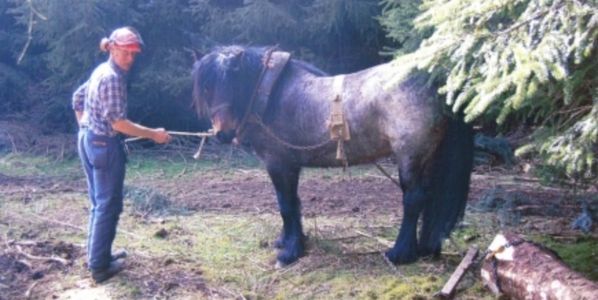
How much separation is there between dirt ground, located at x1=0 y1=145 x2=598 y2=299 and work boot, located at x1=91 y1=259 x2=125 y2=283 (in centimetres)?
7

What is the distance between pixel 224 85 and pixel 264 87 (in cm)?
32

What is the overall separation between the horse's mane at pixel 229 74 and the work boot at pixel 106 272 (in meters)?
1.39

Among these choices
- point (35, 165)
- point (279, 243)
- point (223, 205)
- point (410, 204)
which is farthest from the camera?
point (35, 165)

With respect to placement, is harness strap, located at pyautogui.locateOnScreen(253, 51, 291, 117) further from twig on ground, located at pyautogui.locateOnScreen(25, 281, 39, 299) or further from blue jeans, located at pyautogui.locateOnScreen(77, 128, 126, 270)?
twig on ground, located at pyautogui.locateOnScreen(25, 281, 39, 299)

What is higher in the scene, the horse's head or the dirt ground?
the horse's head

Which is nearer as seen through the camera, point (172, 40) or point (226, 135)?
point (226, 135)

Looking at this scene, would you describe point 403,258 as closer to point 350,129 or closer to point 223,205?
point 350,129

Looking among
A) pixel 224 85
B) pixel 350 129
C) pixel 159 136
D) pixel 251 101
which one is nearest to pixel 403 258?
pixel 350 129

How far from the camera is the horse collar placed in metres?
5.06

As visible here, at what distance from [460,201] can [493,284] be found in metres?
0.84

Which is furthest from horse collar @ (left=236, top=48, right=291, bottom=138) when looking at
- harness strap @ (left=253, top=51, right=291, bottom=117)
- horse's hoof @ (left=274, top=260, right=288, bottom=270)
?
horse's hoof @ (left=274, top=260, right=288, bottom=270)

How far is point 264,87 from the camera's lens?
507 centimetres

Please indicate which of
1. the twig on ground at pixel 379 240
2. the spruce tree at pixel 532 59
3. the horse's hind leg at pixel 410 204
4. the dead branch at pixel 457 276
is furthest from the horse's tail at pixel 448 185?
the spruce tree at pixel 532 59

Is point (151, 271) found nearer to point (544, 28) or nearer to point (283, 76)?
point (283, 76)
